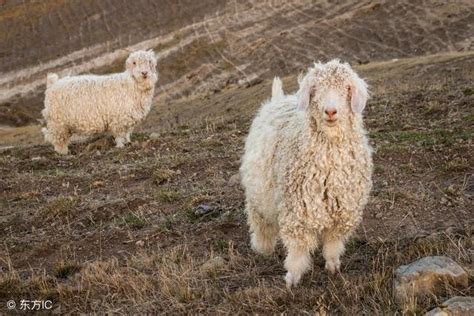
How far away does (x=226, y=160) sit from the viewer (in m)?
10.8

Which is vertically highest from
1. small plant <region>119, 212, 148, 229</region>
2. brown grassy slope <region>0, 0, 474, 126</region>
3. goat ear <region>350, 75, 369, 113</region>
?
goat ear <region>350, 75, 369, 113</region>

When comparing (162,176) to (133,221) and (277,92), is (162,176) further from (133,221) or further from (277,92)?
(277,92)

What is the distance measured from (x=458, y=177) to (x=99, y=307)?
5.09 meters

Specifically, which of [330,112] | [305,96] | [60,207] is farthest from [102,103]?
[330,112]

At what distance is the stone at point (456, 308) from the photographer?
4.23 m

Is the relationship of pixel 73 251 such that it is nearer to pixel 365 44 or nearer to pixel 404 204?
pixel 404 204

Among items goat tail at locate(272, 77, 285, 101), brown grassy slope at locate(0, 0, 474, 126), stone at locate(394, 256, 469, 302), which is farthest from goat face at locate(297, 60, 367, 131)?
brown grassy slope at locate(0, 0, 474, 126)

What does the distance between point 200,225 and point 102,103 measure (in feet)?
26.2

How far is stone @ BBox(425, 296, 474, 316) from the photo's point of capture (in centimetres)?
423

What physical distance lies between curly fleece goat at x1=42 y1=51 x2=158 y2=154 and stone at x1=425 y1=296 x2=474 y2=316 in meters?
11.5

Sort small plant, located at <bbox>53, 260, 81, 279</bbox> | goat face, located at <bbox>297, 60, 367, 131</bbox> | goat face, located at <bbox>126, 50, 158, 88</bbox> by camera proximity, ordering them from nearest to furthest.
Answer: goat face, located at <bbox>297, 60, 367, 131</bbox>, small plant, located at <bbox>53, 260, 81, 279</bbox>, goat face, located at <bbox>126, 50, 158, 88</bbox>

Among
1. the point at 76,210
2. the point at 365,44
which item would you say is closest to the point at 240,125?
the point at 76,210

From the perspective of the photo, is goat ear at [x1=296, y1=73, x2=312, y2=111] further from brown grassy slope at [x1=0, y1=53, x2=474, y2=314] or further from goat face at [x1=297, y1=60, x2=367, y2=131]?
brown grassy slope at [x1=0, y1=53, x2=474, y2=314]

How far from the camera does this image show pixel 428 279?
15.7 feet
